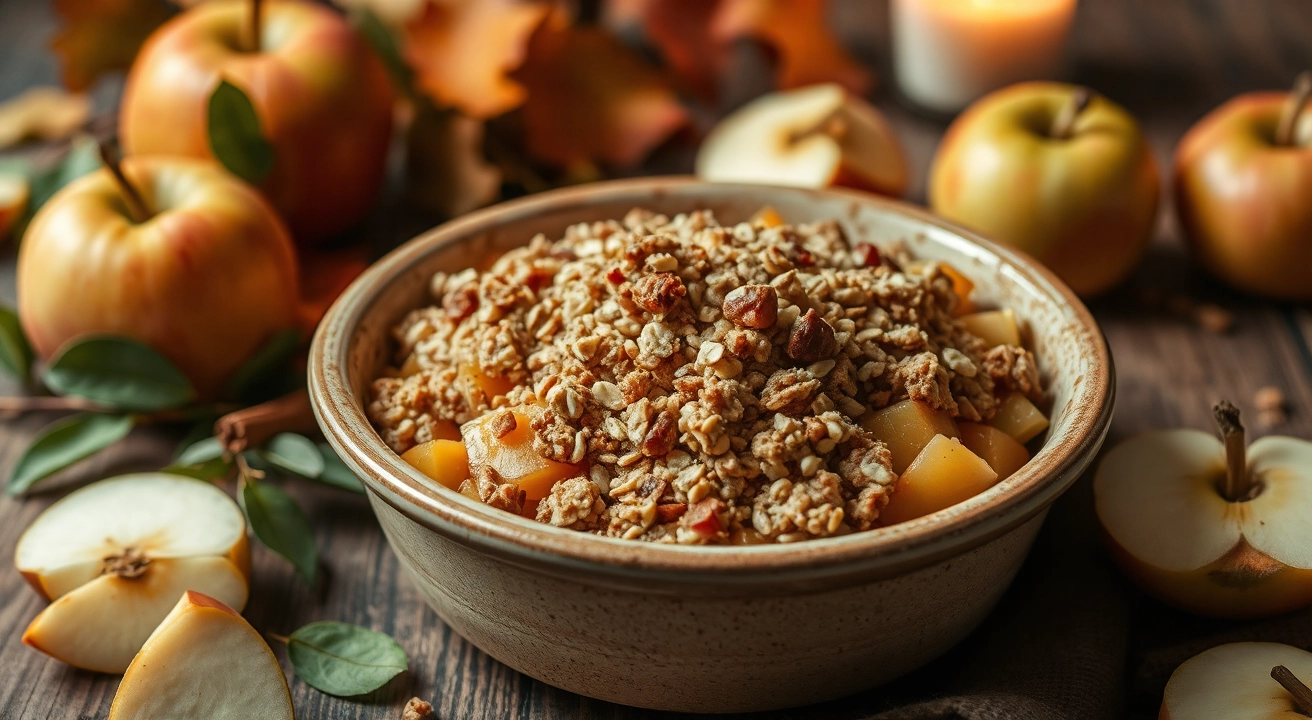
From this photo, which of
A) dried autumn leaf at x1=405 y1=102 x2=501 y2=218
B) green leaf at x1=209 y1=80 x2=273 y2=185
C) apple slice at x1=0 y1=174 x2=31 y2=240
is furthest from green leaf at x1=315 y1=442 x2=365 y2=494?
apple slice at x1=0 y1=174 x2=31 y2=240

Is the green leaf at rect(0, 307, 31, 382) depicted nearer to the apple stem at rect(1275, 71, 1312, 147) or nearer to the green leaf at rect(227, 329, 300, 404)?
the green leaf at rect(227, 329, 300, 404)

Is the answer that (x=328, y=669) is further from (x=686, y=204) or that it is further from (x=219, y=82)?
(x=219, y=82)

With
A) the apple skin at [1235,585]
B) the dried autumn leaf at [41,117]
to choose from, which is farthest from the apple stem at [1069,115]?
the dried autumn leaf at [41,117]

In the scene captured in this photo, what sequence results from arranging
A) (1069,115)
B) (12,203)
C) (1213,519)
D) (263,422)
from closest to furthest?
1. (1213,519)
2. (263,422)
3. (1069,115)
4. (12,203)

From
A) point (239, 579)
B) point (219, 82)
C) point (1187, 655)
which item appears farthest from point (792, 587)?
point (219, 82)

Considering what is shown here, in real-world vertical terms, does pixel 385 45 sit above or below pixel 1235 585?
above

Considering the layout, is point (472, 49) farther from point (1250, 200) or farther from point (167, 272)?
point (1250, 200)

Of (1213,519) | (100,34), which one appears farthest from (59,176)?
(1213,519)
